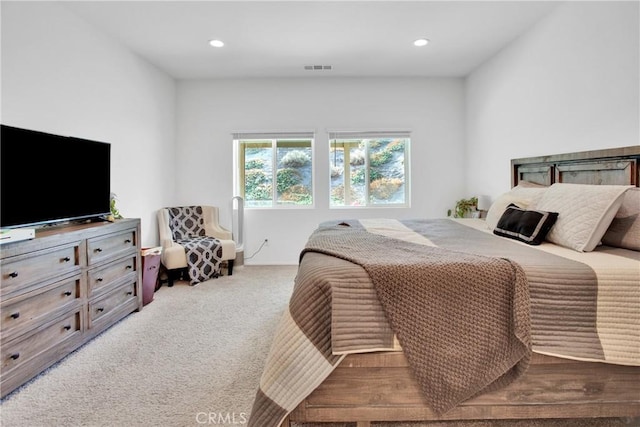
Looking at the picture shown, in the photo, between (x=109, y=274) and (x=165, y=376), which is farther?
(x=109, y=274)

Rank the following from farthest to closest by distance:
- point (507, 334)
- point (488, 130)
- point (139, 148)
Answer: point (488, 130), point (139, 148), point (507, 334)

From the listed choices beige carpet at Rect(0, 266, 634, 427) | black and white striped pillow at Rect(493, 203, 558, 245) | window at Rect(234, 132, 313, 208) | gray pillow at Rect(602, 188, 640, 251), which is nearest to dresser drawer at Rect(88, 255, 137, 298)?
beige carpet at Rect(0, 266, 634, 427)

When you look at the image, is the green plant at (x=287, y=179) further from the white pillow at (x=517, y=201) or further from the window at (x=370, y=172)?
the white pillow at (x=517, y=201)

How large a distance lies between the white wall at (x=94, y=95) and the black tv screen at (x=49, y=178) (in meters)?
0.33

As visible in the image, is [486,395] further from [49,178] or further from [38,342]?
[49,178]

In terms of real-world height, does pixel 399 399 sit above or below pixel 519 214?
below

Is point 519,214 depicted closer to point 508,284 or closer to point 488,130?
point 508,284

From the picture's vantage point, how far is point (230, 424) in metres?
1.48

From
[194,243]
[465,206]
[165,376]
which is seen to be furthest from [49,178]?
[465,206]

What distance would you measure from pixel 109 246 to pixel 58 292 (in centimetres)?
55

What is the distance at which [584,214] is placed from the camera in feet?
5.89

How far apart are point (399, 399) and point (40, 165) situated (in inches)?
100

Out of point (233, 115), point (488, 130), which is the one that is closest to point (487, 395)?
point (488, 130)

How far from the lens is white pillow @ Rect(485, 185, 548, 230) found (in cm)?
244
